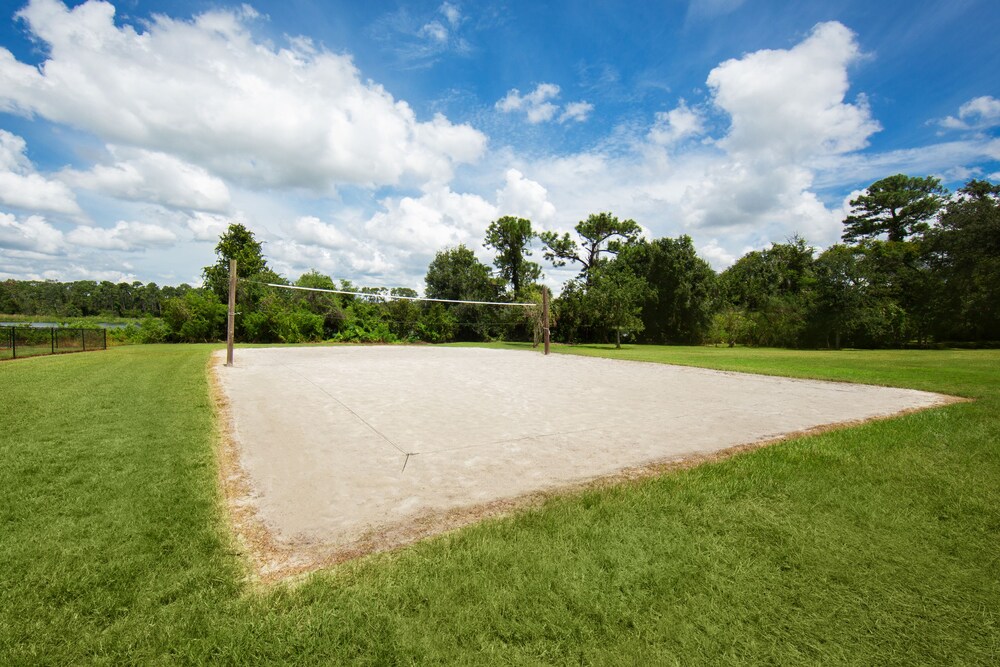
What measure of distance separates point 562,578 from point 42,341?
2544cm

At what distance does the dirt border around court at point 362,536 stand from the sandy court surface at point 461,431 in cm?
6

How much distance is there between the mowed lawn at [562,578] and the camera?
1.85m

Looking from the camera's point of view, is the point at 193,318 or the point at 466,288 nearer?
the point at 193,318

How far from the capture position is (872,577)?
233 cm

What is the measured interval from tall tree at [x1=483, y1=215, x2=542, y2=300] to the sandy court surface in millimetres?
30747

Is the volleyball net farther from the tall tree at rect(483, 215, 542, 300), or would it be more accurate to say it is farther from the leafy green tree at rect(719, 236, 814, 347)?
the leafy green tree at rect(719, 236, 814, 347)

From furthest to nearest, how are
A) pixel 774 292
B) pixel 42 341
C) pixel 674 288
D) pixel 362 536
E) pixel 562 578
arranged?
pixel 774 292 < pixel 674 288 < pixel 42 341 < pixel 362 536 < pixel 562 578

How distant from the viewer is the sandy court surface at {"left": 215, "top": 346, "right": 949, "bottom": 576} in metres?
3.49

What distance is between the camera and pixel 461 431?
5598 mm

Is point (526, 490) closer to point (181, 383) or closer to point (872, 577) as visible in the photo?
point (872, 577)

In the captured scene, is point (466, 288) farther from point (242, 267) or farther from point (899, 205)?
point (899, 205)

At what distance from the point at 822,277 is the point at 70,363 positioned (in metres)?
40.8

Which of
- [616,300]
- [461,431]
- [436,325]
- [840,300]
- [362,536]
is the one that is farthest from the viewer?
[436,325]

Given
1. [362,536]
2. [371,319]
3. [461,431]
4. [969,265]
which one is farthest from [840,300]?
[362,536]
